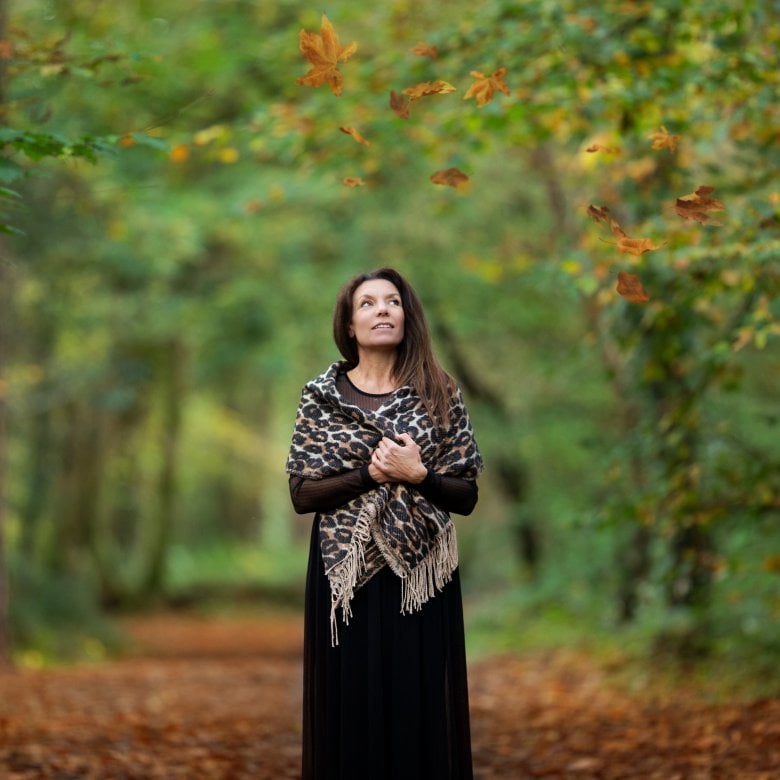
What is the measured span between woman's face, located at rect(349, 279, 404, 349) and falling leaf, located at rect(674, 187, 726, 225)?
112 cm

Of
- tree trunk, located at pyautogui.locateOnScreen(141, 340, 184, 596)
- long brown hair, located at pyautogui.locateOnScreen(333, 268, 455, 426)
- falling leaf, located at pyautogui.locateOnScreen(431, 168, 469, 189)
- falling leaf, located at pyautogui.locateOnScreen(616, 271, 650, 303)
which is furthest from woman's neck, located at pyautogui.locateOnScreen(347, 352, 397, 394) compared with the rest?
tree trunk, located at pyautogui.locateOnScreen(141, 340, 184, 596)

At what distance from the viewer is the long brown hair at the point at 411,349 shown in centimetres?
418

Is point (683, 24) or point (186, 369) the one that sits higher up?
point (186, 369)

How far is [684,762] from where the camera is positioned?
597 centimetres

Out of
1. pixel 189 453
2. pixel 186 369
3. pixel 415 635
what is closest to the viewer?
pixel 415 635

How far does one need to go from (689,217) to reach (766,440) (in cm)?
643

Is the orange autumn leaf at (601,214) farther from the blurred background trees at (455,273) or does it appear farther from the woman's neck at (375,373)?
the woman's neck at (375,373)

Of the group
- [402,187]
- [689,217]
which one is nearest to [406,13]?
[402,187]

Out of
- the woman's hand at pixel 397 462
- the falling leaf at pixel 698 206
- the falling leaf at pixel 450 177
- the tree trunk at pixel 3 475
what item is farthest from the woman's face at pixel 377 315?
the tree trunk at pixel 3 475

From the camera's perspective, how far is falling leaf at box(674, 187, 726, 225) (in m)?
4.28

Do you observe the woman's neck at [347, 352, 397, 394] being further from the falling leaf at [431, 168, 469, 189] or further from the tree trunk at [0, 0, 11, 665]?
the tree trunk at [0, 0, 11, 665]

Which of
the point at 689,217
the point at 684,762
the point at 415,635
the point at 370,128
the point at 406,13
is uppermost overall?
the point at 406,13

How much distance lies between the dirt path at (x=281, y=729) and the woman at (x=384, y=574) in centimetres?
193

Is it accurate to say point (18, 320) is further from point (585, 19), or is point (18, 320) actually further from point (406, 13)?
point (585, 19)
